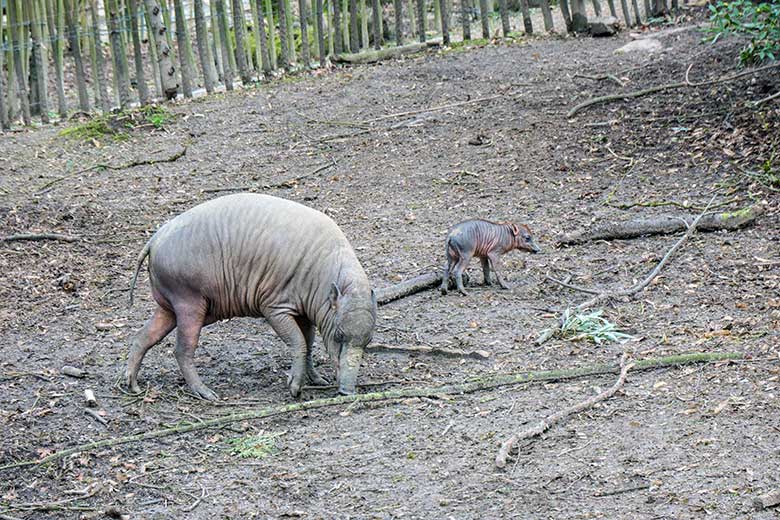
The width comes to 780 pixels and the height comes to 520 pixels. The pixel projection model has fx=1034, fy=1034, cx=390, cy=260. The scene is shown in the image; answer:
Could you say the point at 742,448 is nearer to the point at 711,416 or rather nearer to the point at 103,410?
the point at 711,416

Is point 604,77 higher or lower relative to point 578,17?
lower

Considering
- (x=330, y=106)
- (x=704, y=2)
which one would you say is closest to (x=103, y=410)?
(x=330, y=106)

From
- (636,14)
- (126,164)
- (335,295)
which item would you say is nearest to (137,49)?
(126,164)

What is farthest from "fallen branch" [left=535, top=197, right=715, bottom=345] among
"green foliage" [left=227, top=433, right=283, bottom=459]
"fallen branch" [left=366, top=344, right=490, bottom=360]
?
"green foliage" [left=227, top=433, right=283, bottom=459]

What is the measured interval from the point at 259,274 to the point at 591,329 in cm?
210

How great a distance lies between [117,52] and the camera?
13.0 metres

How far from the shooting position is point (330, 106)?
41.5 feet

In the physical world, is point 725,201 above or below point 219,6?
below

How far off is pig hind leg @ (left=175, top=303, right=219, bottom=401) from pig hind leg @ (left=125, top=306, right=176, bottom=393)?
146mm

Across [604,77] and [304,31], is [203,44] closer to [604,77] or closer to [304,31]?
[304,31]

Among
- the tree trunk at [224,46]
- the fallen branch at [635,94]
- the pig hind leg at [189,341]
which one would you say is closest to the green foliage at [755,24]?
the fallen branch at [635,94]

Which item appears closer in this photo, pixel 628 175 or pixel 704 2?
pixel 628 175

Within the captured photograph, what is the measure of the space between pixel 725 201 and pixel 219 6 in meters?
7.62

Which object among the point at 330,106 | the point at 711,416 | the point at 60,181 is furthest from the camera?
the point at 330,106
